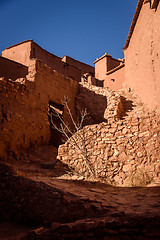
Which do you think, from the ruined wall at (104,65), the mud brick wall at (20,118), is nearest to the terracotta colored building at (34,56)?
the ruined wall at (104,65)

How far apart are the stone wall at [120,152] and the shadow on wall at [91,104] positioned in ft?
11.7

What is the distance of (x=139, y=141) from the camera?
464 centimetres

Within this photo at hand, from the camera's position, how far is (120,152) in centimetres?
477

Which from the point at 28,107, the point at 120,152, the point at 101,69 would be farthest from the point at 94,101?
the point at 101,69

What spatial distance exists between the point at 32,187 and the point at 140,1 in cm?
770

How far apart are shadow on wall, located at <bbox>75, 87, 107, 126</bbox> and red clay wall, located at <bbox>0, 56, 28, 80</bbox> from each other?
16.2 feet

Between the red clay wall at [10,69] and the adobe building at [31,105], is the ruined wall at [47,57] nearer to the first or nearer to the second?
the red clay wall at [10,69]

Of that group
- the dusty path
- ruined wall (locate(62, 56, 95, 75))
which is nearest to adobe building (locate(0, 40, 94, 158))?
the dusty path

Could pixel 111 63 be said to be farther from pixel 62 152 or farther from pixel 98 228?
pixel 98 228

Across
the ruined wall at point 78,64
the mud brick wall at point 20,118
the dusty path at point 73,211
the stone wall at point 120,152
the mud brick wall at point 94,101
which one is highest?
the ruined wall at point 78,64

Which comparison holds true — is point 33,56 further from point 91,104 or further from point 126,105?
point 126,105

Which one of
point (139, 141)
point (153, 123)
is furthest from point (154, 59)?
point (139, 141)

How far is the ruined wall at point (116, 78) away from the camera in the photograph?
12.3 m

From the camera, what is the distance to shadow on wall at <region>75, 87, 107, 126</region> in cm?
929
